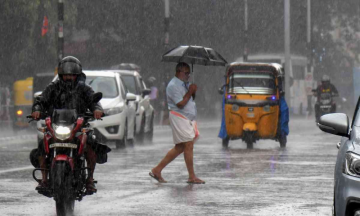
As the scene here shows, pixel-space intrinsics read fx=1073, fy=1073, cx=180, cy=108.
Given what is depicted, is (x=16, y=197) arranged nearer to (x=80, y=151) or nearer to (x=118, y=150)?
(x=80, y=151)

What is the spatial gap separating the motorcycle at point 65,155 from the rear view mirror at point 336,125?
286 cm

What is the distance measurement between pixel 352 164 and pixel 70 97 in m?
3.96

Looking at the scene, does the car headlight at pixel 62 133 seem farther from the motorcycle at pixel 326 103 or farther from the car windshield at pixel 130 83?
the motorcycle at pixel 326 103

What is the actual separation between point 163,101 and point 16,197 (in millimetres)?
30818

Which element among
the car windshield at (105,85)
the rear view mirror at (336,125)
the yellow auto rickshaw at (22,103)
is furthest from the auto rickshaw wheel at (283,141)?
the rear view mirror at (336,125)

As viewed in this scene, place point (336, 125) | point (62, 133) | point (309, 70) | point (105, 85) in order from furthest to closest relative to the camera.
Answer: point (309, 70) < point (105, 85) < point (62, 133) < point (336, 125)

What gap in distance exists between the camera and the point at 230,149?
23.1 metres

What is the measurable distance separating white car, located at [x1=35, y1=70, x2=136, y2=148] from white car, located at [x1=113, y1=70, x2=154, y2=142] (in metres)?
1.54

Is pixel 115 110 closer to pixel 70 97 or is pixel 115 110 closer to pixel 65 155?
pixel 70 97

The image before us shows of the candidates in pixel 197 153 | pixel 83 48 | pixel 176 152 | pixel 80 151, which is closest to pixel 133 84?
pixel 197 153

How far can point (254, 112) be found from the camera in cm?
2372

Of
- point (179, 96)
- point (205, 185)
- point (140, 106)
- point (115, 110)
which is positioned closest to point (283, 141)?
point (115, 110)

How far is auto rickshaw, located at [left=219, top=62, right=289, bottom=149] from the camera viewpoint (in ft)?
77.7

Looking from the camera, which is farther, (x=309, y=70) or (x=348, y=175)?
(x=309, y=70)
